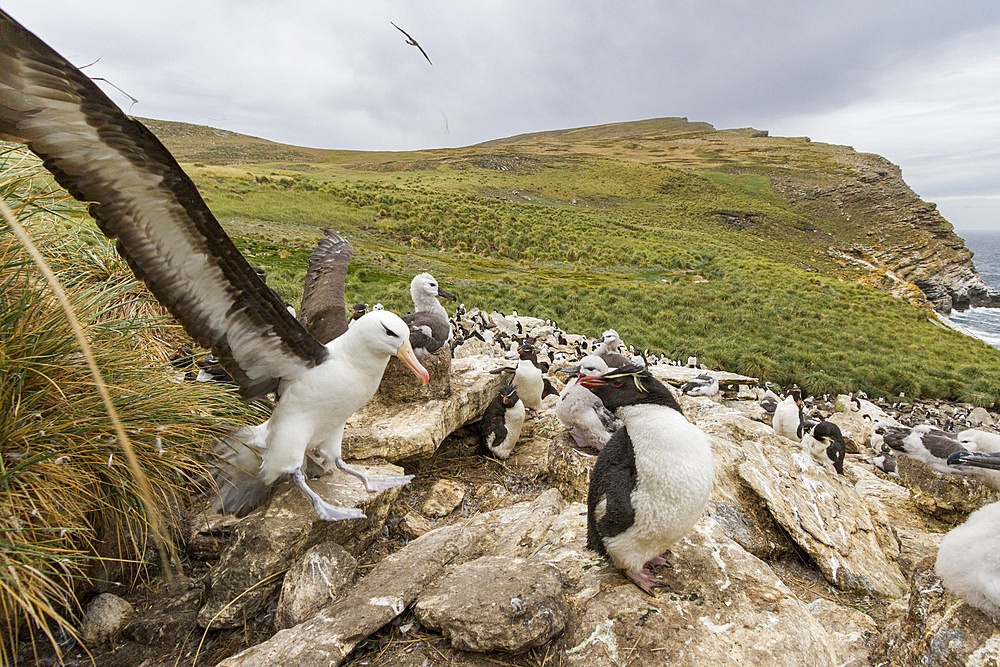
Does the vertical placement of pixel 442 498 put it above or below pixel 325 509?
below

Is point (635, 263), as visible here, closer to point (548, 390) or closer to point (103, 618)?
point (548, 390)

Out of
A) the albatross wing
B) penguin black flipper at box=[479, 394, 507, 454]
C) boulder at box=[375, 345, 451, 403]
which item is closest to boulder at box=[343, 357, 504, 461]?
boulder at box=[375, 345, 451, 403]

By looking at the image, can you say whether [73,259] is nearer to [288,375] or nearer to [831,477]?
[288,375]

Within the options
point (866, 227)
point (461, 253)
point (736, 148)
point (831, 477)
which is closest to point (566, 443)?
point (831, 477)

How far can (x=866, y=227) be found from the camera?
65.4 metres

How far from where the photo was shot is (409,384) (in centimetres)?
604

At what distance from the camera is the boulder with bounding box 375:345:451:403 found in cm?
605

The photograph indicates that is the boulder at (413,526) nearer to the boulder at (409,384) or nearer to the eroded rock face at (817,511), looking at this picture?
the boulder at (409,384)

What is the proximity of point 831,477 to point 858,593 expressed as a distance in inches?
63.7

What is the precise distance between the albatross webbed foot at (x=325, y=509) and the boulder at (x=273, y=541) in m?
0.09

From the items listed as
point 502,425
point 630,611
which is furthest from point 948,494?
point 630,611

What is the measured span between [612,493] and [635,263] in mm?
33804

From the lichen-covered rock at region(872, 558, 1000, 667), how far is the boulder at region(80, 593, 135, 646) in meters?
4.35

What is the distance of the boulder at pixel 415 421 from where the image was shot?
5203 mm
